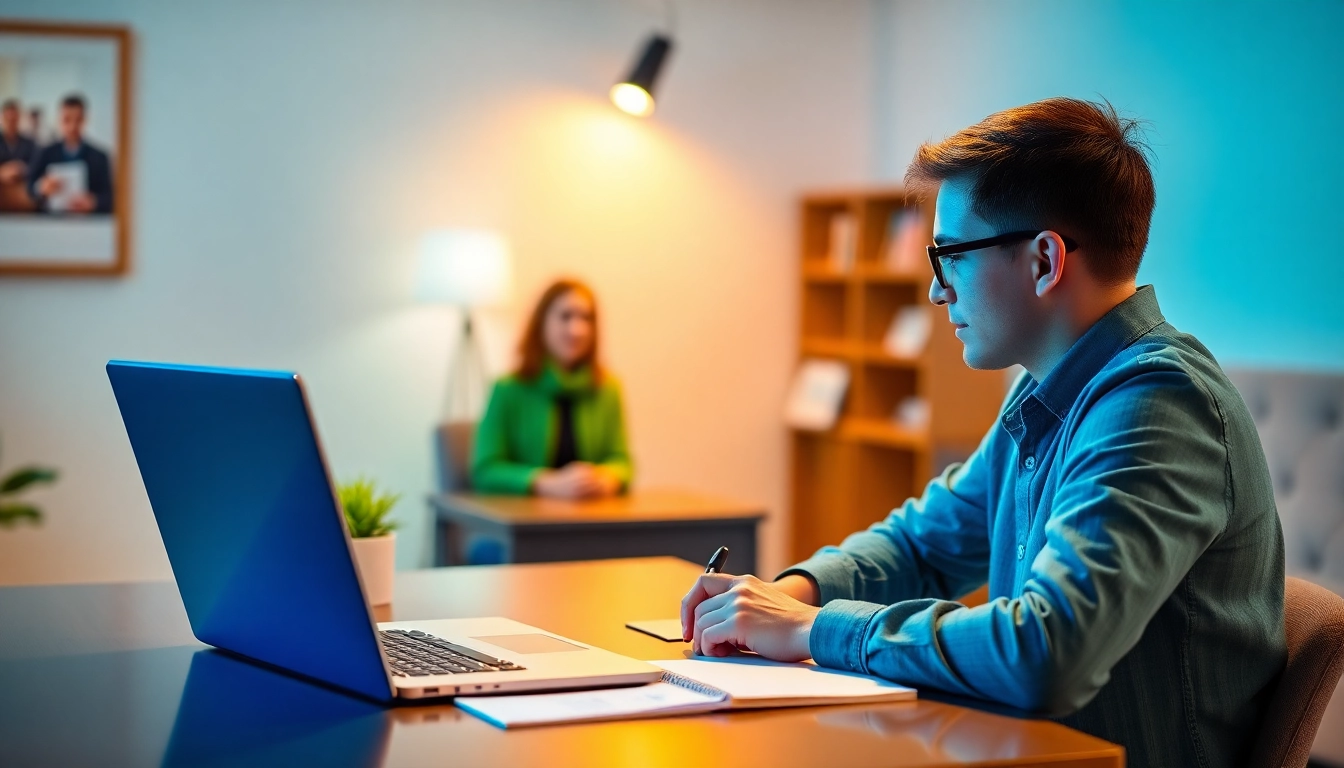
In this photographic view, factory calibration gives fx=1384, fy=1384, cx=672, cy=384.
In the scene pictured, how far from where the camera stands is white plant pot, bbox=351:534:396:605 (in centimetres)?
172

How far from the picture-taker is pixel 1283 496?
11.2 ft

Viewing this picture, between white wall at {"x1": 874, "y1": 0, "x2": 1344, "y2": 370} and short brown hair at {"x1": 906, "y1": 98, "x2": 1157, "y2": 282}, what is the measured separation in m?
2.36

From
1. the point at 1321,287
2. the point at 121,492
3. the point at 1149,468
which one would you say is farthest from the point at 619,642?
the point at 121,492

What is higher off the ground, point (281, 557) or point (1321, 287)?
point (1321, 287)

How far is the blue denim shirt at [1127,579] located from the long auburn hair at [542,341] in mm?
2998

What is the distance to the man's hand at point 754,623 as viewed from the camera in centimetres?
138

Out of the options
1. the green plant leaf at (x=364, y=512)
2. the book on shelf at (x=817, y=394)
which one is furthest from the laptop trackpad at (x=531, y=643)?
the book on shelf at (x=817, y=394)

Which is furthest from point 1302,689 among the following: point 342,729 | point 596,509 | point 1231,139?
point 1231,139

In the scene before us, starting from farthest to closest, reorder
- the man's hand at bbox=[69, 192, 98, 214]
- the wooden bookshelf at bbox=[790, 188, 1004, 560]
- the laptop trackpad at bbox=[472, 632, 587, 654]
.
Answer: the wooden bookshelf at bbox=[790, 188, 1004, 560] < the man's hand at bbox=[69, 192, 98, 214] < the laptop trackpad at bbox=[472, 632, 587, 654]

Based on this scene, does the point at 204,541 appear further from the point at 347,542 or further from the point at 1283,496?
the point at 1283,496

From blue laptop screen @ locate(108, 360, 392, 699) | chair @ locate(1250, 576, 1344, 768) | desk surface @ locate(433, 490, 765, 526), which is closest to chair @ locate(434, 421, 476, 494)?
desk surface @ locate(433, 490, 765, 526)

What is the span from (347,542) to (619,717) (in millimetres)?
270

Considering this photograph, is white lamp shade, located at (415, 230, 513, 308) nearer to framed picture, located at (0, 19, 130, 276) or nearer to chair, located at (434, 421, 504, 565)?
chair, located at (434, 421, 504, 565)

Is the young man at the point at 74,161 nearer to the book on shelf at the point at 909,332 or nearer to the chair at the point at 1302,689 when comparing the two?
the book on shelf at the point at 909,332
